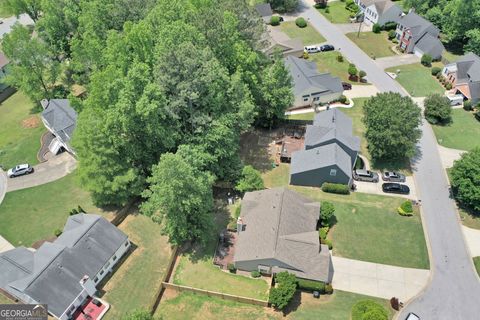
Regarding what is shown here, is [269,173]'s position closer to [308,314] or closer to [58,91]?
[308,314]

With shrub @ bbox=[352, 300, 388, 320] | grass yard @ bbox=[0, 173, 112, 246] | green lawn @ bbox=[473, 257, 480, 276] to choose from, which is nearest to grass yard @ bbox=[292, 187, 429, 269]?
green lawn @ bbox=[473, 257, 480, 276]

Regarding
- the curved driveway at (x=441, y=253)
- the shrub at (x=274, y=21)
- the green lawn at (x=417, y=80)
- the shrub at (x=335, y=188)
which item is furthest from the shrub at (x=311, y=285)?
the shrub at (x=274, y=21)

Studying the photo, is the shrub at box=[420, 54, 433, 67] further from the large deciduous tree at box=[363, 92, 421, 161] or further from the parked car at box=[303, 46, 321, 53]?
the large deciduous tree at box=[363, 92, 421, 161]

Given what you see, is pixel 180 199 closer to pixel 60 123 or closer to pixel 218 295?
pixel 218 295

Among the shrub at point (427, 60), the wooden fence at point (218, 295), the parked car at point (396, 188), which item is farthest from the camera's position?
the shrub at point (427, 60)

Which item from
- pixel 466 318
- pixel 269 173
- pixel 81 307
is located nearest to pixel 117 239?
pixel 81 307

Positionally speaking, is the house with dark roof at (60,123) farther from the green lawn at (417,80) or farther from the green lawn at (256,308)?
the green lawn at (417,80)
